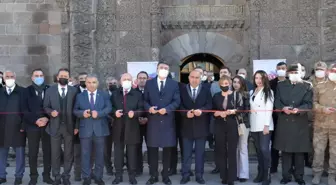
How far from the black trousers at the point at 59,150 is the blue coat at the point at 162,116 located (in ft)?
4.54

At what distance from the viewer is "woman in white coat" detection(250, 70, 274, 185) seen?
794 centimetres

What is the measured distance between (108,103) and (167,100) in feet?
3.41

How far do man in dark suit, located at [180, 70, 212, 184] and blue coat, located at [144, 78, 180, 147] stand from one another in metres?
0.19

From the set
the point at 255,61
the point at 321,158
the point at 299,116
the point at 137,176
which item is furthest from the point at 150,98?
the point at 255,61

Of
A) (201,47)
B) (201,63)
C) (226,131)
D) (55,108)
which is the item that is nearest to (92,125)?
(55,108)

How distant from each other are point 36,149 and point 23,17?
6.47 meters

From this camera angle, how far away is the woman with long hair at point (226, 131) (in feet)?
26.0

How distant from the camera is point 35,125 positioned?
802 centimetres

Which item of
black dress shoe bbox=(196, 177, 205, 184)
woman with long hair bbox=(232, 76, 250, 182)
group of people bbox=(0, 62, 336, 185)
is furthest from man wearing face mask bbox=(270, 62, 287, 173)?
black dress shoe bbox=(196, 177, 205, 184)

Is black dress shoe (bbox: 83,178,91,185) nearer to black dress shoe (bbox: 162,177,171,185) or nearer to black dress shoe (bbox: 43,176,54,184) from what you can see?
black dress shoe (bbox: 43,176,54,184)

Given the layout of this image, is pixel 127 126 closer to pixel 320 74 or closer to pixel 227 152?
pixel 227 152

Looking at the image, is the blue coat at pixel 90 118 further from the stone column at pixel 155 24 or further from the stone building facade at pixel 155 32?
the stone column at pixel 155 24

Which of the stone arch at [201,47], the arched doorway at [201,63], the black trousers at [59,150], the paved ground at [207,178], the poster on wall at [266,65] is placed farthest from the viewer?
the arched doorway at [201,63]

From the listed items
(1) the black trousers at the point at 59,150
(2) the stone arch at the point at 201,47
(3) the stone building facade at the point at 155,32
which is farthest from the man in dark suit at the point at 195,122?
(2) the stone arch at the point at 201,47
